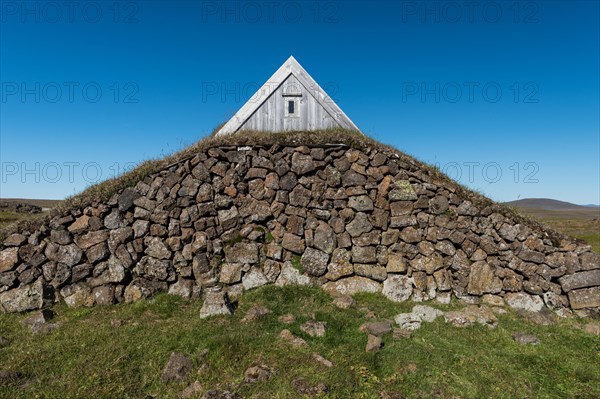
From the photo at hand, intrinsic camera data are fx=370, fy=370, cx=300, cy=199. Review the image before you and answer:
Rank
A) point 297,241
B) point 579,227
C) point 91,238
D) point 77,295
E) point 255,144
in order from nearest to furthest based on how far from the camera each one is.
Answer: point 77,295, point 91,238, point 297,241, point 255,144, point 579,227

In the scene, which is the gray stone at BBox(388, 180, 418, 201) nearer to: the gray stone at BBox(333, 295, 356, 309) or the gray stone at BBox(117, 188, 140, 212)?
the gray stone at BBox(333, 295, 356, 309)

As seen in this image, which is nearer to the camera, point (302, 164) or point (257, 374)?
point (257, 374)

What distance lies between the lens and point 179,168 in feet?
37.6

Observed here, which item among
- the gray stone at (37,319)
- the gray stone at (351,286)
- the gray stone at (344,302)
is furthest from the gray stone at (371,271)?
the gray stone at (37,319)

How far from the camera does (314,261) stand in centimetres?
1094

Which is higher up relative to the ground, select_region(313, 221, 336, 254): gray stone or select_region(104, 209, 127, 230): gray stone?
select_region(104, 209, 127, 230): gray stone

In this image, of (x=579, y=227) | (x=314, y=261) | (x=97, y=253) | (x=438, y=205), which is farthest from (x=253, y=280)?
(x=579, y=227)

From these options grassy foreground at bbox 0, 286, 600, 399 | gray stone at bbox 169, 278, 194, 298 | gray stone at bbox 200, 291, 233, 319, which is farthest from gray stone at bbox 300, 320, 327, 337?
gray stone at bbox 169, 278, 194, 298

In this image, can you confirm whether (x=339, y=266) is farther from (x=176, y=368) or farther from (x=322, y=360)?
(x=176, y=368)

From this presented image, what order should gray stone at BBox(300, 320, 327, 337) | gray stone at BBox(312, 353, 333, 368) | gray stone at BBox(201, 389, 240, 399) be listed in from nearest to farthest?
gray stone at BBox(201, 389, 240, 399) → gray stone at BBox(312, 353, 333, 368) → gray stone at BBox(300, 320, 327, 337)

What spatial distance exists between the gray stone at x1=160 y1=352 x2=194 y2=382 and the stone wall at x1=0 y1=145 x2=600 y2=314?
3565 millimetres

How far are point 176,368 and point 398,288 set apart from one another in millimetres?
6383

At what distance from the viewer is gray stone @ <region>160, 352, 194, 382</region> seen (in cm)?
652

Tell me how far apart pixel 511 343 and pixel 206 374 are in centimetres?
649
